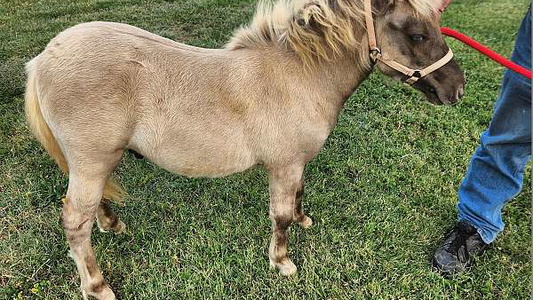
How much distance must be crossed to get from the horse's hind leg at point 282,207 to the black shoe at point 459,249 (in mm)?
906

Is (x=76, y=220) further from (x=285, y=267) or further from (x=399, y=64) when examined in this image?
(x=399, y=64)

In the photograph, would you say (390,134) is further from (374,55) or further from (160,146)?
(160,146)

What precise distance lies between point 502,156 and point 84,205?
7.61 feet

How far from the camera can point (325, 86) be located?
2.22 meters

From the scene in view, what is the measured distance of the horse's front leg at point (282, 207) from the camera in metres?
2.34

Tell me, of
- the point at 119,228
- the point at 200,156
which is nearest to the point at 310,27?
the point at 200,156

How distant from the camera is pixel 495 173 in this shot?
263 centimetres

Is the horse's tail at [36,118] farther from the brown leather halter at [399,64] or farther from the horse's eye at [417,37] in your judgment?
the horse's eye at [417,37]

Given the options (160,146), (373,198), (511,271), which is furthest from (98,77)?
(511,271)

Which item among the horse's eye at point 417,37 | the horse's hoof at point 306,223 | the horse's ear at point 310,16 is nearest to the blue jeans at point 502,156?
the horse's eye at point 417,37

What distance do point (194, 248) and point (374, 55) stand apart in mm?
1591

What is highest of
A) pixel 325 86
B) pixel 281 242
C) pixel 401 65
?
pixel 401 65

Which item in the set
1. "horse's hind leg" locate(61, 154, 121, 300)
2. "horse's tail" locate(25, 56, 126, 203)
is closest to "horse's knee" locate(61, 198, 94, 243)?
"horse's hind leg" locate(61, 154, 121, 300)

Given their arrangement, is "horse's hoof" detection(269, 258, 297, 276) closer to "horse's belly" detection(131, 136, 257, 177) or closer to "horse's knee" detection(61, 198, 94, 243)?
"horse's belly" detection(131, 136, 257, 177)
